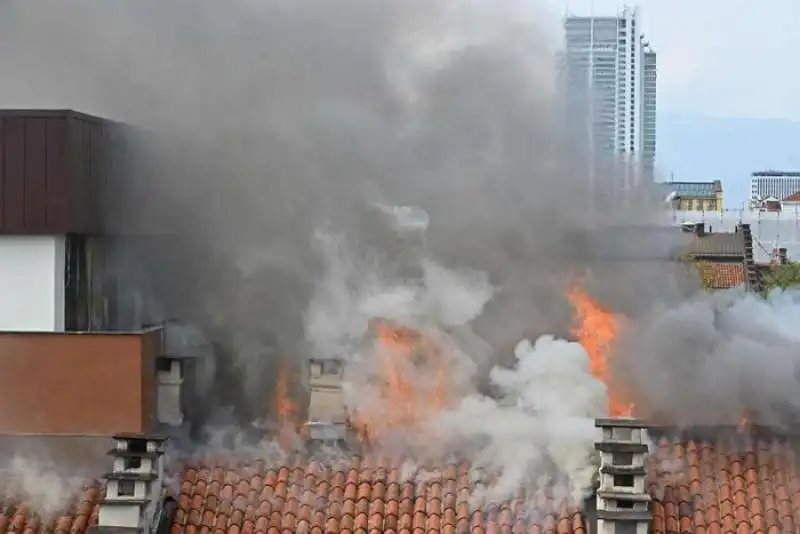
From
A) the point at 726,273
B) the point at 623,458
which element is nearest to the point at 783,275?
the point at 726,273

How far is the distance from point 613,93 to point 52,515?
16.0m

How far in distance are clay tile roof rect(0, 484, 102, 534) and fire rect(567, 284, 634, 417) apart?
602 cm

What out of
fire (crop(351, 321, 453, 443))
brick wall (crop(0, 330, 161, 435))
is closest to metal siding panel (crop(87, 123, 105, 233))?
brick wall (crop(0, 330, 161, 435))

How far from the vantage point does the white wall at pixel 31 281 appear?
40.6 ft

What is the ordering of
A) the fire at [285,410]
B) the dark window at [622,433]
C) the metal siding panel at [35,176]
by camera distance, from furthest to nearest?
the fire at [285,410] → the metal siding panel at [35,176] → the dark window at [622,433]

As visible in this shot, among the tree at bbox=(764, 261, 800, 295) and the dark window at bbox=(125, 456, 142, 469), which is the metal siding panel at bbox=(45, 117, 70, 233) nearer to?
the dark window at bbox=(125, 456, 142, 469)

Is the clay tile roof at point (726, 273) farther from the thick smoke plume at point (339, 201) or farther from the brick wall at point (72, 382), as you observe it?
the brick wall at point (72, 382)

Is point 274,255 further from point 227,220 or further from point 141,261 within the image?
point 141,261

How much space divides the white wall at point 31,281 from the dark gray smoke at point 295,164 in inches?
50.9

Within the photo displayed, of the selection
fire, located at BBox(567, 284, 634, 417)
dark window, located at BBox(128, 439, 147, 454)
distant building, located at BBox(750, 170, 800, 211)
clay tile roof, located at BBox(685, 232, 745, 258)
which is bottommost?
dark window, located at BBox(128, 439, 147, 454)

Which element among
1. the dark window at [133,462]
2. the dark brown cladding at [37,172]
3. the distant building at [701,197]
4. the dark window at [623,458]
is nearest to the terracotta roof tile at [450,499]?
the dark window at [623,458]

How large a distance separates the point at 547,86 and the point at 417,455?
586 centimetres

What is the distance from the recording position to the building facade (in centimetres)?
1512

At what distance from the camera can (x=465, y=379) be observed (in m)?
12.8
